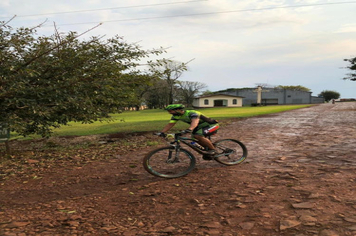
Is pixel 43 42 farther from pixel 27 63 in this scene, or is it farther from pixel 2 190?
pixel 2 190

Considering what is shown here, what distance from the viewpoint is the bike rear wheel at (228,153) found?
678cm

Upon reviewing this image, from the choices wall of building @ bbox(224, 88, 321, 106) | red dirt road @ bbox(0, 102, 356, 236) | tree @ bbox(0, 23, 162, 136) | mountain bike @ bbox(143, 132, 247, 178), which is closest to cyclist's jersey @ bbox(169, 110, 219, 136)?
mountain bike @ bbox(143, 132, 247, 178)

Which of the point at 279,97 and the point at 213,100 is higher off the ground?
the point at 279,97

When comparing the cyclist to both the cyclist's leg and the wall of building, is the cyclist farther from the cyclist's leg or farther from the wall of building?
the wall of building

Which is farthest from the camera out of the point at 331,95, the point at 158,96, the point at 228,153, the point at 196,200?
the point at 331,95

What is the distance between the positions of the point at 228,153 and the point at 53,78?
536 centimetres

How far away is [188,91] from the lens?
86062mm

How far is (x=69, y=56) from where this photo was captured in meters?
8.49

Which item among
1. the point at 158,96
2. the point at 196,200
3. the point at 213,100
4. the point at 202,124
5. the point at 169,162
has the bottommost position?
the point at 196,200

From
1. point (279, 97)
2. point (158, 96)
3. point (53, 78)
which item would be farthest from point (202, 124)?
point (279, 97)

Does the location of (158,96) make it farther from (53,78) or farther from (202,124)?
(202,124)

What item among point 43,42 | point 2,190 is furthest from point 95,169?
point 43,42

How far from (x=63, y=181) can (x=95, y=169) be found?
41.7 inches

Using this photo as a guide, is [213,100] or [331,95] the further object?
[331,95]
